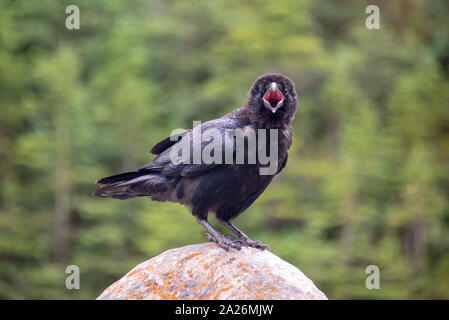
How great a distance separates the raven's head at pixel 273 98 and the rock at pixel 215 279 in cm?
159

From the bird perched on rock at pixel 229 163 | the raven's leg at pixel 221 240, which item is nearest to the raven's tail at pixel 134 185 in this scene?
A: the bird perched on rock at pixel 229 163

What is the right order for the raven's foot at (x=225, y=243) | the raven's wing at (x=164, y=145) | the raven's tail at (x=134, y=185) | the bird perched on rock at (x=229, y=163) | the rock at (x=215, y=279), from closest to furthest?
1. the rock at (x=215, y=279)
2. the bird perched on rock at (x=229, y=163)
3. the raven's foot at (x=225, y=243)
4. the raven's tail at (x=134, y=185)
5. the raven's wing at (x=164, y=145)

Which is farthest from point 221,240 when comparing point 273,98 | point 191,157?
point 273,98

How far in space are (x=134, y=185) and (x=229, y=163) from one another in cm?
131

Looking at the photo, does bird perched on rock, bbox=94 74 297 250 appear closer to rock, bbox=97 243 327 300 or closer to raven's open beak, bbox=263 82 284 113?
raven's open beak, bbox=263 82 284 113

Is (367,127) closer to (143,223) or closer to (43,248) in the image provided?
(143,223)

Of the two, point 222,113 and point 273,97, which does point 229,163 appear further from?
point 222,113

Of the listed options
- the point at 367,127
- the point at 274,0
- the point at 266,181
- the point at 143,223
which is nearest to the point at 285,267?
the point at 266,181

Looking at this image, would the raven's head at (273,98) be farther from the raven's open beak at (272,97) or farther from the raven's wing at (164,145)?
the raven's wing at (164,145)

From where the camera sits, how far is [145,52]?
31.5m

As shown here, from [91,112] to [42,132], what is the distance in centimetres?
311

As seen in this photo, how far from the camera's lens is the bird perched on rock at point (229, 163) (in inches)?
244

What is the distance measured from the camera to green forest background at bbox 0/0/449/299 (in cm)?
2330

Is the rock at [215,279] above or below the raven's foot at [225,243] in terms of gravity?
below
